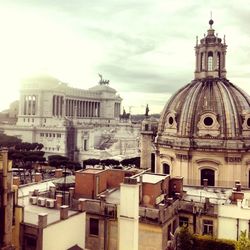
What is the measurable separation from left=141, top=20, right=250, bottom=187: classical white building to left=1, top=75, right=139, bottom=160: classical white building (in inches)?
1786

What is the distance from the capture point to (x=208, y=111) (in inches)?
1585

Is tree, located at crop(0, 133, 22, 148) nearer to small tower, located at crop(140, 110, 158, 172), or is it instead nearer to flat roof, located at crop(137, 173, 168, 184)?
small tower, located at crop(140, 110, 158, 172)

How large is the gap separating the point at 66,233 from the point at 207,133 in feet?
66.8

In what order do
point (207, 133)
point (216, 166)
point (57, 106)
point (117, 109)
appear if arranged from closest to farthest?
1. point (216, 166)
2. point (207, 133)
3. point (57, 106)
4. point (117, 109)

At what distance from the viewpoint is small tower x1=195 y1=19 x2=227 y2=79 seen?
4512 centimetres

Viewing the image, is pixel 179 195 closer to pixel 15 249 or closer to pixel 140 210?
pixel 140 210

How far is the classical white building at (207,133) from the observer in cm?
3900

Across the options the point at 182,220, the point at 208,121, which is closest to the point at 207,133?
the point at 208,121

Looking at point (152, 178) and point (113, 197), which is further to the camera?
point (152, 178)

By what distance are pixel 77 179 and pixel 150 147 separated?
63.7ft

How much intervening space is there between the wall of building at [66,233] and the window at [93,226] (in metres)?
2.17

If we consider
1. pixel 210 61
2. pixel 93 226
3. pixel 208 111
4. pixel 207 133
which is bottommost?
pixel 93 226

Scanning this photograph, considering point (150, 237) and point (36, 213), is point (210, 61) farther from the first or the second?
point (36, 213)

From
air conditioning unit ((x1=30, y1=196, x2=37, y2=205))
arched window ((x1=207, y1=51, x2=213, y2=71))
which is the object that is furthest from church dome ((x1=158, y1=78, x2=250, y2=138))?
air conditioning unit ((x1=30, y1=196, x2=37, y2=205))
